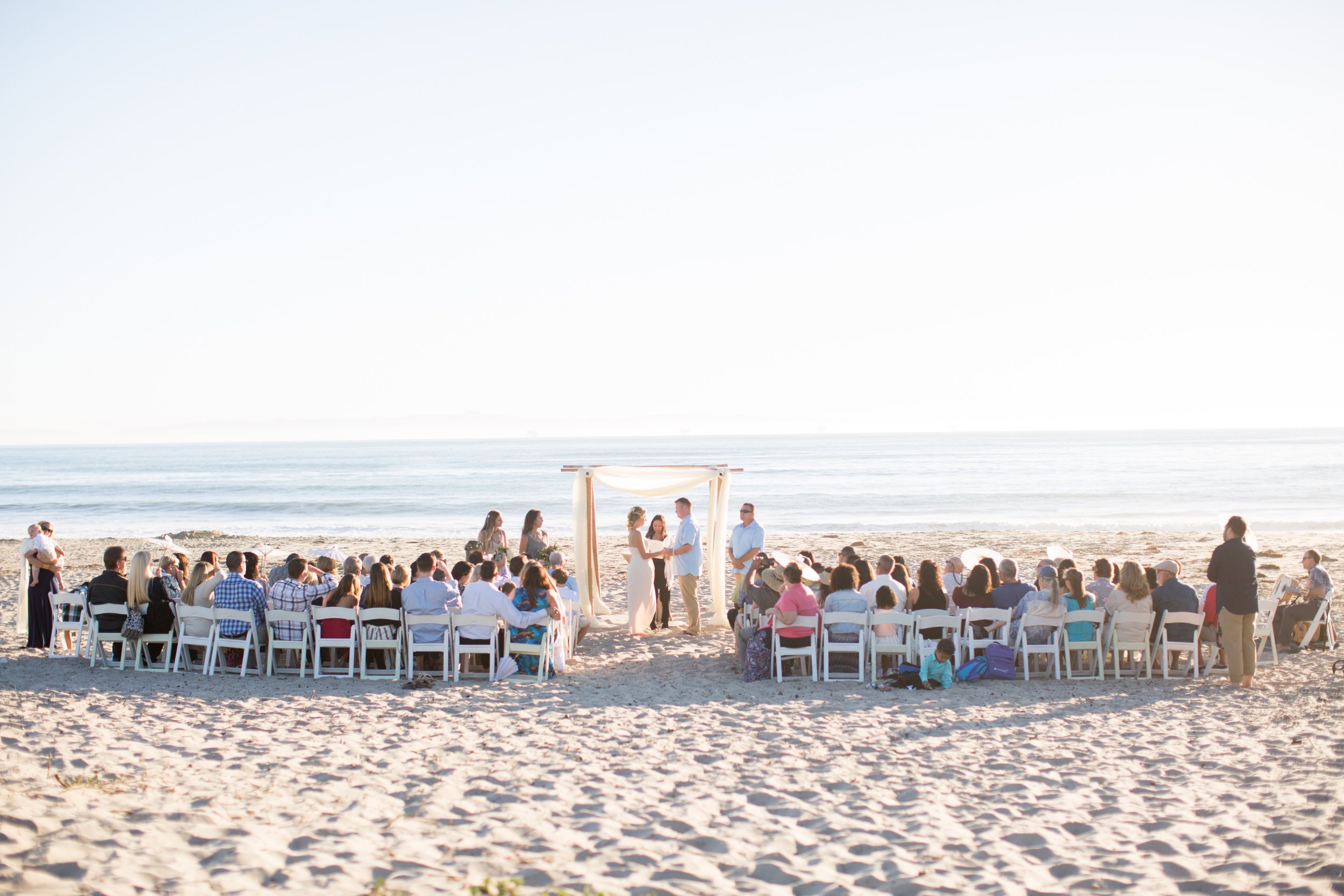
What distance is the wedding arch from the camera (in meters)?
11.3

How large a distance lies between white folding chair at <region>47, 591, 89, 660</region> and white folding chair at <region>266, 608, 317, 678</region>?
1886 mm

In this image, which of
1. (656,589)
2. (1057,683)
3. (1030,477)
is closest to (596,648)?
(656,589)

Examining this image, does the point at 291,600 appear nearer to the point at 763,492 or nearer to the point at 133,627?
the point at 133,627

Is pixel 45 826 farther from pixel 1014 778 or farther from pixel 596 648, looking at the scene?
pixel 596 648

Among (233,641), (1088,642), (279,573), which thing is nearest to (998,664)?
(1088,642)

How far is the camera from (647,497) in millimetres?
11352

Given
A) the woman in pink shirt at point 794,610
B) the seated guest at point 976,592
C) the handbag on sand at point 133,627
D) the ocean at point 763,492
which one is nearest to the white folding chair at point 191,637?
the handbag on sand at point 133,627

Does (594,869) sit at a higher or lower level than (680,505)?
lower

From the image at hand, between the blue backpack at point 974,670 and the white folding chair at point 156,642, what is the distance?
278 inches

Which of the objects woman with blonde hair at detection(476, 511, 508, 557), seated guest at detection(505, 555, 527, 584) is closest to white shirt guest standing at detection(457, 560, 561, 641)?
seated guest at detection(505, 555, 527, 584)

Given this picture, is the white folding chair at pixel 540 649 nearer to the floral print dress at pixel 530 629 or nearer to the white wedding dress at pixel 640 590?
the floral print dress at pixel 530 629

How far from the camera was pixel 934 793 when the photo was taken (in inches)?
205

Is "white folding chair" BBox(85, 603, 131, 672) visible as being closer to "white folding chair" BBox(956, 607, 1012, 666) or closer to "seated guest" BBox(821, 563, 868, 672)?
"seated guest" BBox(821, 563, 868, 672)

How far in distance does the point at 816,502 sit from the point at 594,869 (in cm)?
3626
